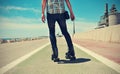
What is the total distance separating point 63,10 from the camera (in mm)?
4289

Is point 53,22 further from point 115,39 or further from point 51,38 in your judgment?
point 115,39

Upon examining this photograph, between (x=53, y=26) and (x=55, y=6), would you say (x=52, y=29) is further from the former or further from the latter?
(x=55, y=6)

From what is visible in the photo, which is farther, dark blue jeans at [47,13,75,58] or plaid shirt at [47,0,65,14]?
dark blue jeans at [47,13,75,58]

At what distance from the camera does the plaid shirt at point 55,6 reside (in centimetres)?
422

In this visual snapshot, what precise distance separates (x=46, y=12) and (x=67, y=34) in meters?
0.62

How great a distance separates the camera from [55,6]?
4203mm

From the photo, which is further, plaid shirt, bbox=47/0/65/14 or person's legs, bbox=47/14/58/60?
person's legs, bbox=47/14/58/60

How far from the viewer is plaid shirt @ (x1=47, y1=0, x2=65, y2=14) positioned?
4.22 metres

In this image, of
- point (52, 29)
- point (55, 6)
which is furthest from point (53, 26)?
point (55, 6)

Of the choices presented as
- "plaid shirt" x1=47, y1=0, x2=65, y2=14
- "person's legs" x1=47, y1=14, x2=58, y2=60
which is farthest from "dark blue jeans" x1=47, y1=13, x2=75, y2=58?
"plaid shirt" x1=47, y1=0, x2=65, y2=14

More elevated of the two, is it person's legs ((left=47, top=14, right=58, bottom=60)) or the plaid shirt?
A: the plaid shirt

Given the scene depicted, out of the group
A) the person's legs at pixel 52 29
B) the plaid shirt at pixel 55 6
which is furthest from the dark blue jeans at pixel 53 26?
the plaid shirt at pixel 55 6

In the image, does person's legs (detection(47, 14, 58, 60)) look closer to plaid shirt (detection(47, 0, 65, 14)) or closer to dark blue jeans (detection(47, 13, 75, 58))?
dark blue jeans (detection(47, 13, 75, 58))

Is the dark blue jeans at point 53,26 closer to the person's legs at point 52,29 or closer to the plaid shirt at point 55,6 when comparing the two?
the person's legs at point 52,29
